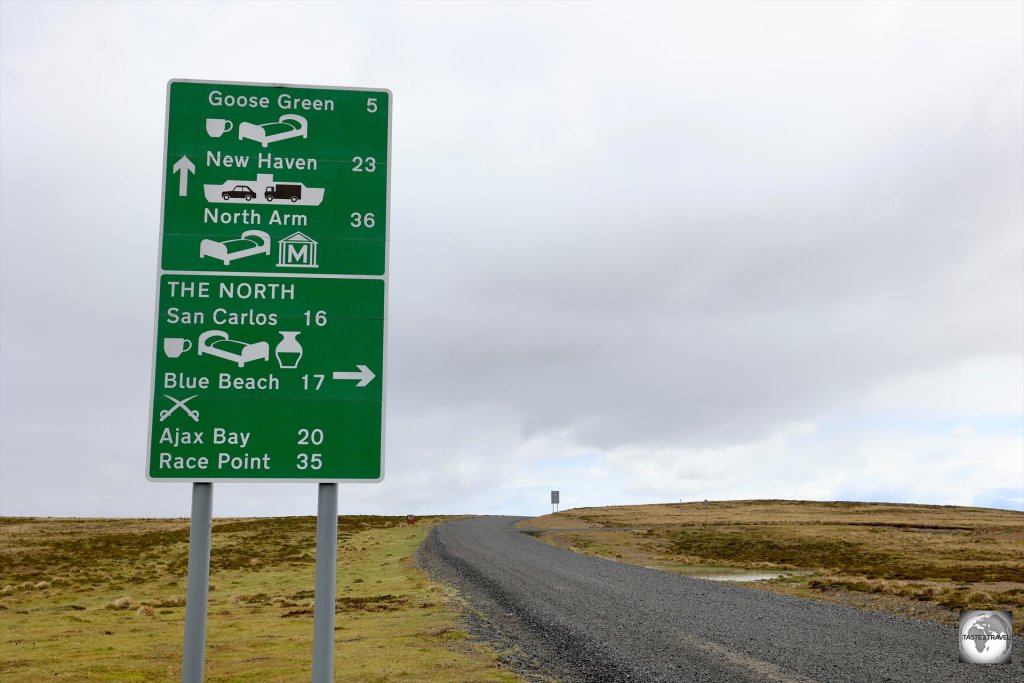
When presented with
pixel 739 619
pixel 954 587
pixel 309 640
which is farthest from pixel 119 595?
pixel 954 587

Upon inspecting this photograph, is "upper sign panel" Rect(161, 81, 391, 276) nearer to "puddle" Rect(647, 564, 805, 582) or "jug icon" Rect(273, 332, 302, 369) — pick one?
"jug icon" Rect(273, 332, 302, 369)

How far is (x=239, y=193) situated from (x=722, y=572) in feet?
118

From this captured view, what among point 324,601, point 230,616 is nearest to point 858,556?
point 230,616

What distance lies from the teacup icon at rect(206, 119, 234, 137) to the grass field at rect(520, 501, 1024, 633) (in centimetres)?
2177

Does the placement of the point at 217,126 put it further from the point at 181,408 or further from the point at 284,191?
the point at 181,408

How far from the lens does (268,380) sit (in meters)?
5.36

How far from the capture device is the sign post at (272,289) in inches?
207

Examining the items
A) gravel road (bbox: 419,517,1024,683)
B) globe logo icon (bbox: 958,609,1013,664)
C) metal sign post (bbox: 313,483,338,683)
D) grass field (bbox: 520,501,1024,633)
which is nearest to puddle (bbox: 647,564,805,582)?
grass field (bbox: 520,501,1024,633)

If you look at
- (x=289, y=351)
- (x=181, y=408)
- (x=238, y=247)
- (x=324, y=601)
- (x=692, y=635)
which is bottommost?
(x=692, y=635)

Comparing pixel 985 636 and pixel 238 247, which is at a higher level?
pixel 238 247

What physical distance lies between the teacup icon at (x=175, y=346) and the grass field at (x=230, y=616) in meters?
9.64

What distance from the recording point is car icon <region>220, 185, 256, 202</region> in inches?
216

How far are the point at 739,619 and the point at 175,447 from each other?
18.9 meters

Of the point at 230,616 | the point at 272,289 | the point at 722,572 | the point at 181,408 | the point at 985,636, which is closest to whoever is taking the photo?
the point at 181,408
